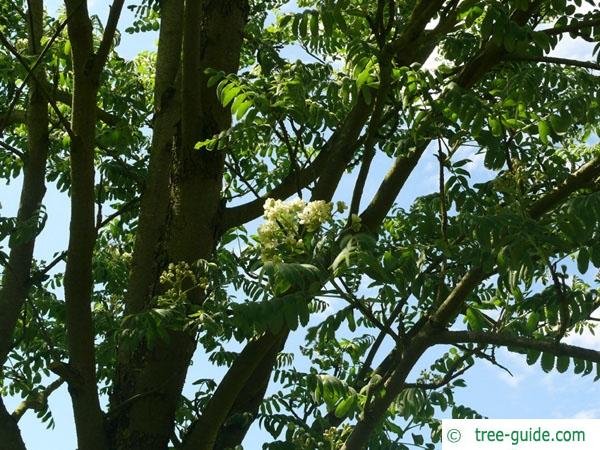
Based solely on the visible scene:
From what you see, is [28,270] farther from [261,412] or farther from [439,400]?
[439,400]

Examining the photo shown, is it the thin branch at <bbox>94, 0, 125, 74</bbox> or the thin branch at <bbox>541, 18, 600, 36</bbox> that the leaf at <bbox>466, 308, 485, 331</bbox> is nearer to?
the thin branch at <bbox>541, 18, 600, 36</bbox>

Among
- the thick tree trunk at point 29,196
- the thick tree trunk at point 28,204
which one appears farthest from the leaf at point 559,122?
the thick tree trunk at point 29,196

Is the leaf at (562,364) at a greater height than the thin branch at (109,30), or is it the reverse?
the thin branch at (109,30)

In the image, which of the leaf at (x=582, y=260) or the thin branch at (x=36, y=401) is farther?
the thin branch at (x=36, y=401)

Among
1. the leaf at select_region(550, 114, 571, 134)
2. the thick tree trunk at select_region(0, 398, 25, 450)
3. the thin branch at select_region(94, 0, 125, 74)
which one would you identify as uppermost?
the thin branch at select_region(94, 0, 125, 74)

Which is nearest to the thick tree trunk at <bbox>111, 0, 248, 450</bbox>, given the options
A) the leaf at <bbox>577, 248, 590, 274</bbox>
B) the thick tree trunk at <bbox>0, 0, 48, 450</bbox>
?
the thick tree trunk at <bbox>0, 0, 48, 450</bbox>

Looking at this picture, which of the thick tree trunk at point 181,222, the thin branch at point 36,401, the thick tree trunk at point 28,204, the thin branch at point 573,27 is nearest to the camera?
the thin branch at point 573,27

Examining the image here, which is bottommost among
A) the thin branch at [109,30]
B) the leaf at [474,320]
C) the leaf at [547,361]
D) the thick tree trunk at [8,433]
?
the thick tree trunk at [8,433]

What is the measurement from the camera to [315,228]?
3.44 m

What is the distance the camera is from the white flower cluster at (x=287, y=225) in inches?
134

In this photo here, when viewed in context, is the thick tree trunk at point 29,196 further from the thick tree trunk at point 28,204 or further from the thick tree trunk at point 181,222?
the thick tree trunk at point 181,222

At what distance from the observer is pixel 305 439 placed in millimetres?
4688

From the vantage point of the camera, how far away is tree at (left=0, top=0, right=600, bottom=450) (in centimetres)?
363

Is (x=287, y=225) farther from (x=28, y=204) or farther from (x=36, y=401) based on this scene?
(x=28, y=204)
